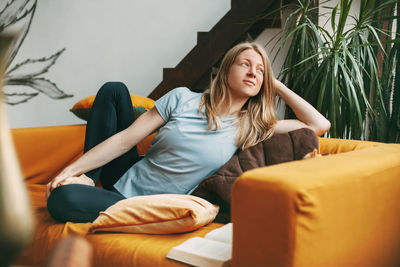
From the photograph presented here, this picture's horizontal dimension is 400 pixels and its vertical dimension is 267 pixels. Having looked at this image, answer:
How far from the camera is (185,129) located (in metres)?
1.48

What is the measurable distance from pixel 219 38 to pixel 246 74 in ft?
3.55

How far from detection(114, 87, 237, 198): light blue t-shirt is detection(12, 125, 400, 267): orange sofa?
318mm

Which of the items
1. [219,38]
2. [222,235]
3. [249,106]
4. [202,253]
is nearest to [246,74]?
[249,106]

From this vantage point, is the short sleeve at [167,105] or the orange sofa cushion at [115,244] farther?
the short sleeve at [167,105]

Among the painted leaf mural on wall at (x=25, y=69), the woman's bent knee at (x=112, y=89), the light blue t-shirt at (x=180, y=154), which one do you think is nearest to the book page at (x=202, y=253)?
the light blue t-shirt at (x=180, y=154)

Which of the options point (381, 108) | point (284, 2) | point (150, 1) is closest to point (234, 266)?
point (381, 108)

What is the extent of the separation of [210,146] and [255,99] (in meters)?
0.33

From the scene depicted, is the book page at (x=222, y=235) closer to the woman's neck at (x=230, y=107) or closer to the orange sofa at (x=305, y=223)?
the orange sofa at (x=305, y=223)

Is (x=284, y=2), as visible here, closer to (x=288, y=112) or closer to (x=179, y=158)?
(x=288, y=112)

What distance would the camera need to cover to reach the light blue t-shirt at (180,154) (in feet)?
4.73

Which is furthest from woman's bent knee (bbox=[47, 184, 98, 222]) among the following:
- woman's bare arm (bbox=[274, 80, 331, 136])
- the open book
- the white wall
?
the white wall

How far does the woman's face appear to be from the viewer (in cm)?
150

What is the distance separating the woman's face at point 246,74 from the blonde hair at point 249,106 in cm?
3

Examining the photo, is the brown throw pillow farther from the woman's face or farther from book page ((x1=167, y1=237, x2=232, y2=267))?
book page ((x1=167, y1=237, x2=232, y2=267))
